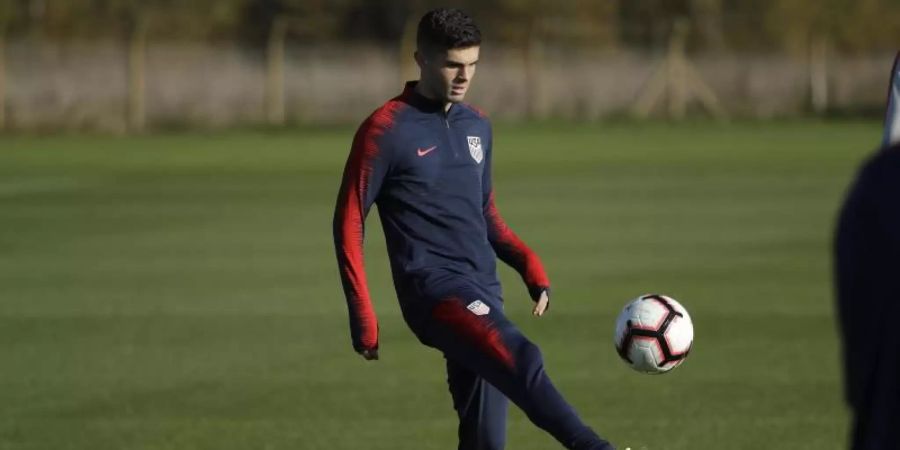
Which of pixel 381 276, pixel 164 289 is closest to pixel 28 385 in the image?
pixel 164 289

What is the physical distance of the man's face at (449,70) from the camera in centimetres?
662

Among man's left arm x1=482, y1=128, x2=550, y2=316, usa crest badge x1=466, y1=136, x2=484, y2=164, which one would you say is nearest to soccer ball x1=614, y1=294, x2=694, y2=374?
man's left arm x1=482, y1=128, x2=550, y2=316

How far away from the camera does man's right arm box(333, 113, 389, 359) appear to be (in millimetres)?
6723

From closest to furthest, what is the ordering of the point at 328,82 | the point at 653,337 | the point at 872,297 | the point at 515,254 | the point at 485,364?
1. the point at 872,297
2. the point at 485,364
3. the point at 515,254
4. the point at 653,337
5. the point at 328,82

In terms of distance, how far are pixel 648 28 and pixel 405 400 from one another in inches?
1687

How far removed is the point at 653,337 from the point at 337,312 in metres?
6.50

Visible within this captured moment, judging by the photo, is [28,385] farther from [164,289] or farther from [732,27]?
[732,27]

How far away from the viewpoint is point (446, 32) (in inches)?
259

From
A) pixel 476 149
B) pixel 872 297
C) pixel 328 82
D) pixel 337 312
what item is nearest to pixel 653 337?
pixel 476 149

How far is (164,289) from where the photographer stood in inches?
606

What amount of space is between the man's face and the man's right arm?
257mm

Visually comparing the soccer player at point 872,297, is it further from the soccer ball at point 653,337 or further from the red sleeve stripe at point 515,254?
the soccer ball at point 653,337

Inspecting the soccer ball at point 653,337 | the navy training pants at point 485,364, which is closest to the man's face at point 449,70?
the navy training pants at point 485,364

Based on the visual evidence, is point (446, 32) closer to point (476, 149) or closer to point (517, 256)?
point (476, 149)
